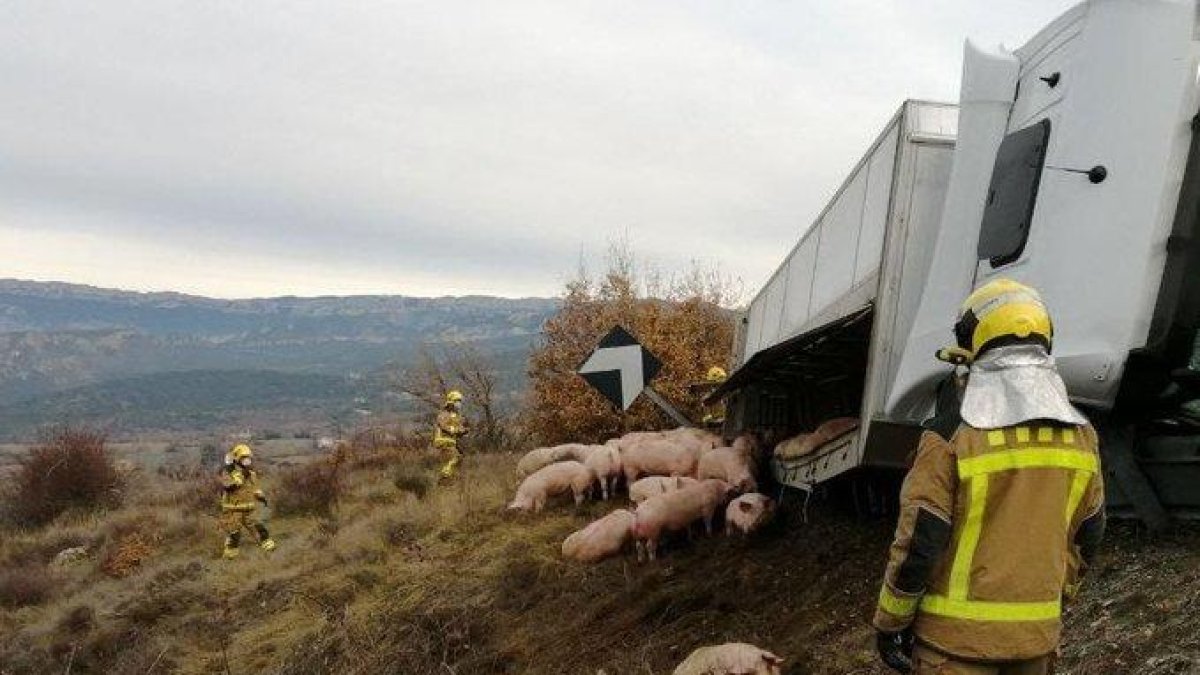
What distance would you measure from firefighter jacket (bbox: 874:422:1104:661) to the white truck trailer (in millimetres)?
1081

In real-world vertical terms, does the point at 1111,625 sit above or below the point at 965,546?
below

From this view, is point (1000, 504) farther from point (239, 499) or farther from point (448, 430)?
point (448, 430)

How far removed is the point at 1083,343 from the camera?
438cm

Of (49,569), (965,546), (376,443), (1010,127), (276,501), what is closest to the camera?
(965,546)

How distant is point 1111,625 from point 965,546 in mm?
2244

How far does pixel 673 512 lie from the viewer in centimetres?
953

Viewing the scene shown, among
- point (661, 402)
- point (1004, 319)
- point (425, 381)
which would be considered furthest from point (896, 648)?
point (425, 381)

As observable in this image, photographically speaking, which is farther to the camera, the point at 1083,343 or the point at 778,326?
the point at 778,326

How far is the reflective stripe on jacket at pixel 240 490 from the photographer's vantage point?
48.9 ft

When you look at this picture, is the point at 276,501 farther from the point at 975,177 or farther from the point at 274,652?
the point at 975,177

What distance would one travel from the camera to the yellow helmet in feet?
9.55

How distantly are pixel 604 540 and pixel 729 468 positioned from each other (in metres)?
1.70

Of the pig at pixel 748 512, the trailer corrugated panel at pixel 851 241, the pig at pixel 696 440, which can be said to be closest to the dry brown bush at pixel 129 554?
the pig at pixel 696 440

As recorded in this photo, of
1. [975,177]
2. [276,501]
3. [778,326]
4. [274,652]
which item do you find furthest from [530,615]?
[276,501]
